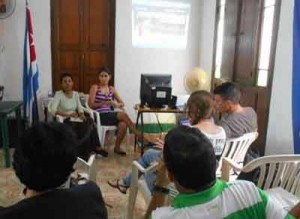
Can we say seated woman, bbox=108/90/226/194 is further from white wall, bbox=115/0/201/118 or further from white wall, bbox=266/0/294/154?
white wall, bbox=115/0/201/118

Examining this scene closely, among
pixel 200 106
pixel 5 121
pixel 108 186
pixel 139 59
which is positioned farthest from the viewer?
pixel 139 59

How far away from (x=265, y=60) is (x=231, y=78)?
74 centimetres

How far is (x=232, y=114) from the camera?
260 centimetres

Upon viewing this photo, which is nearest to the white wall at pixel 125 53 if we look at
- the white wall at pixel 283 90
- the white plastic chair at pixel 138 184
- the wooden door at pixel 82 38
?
the wooden door at pixel 82 38

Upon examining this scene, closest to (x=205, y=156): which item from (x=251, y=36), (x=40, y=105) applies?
(x=251, y=36)

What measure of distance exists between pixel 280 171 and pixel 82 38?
149 inches

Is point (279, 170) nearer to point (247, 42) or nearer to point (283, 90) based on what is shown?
point (283, 90)

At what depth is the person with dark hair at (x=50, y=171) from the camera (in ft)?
→ 3.19

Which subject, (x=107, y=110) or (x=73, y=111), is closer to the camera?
(x=73, y=111)

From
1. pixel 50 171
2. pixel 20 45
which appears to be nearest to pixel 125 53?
pixel 20 45

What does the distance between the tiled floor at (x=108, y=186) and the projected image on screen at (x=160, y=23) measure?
6.39ft

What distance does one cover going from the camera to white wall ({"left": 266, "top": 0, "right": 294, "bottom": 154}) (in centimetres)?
290

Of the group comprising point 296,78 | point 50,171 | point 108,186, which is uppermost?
point 296,78

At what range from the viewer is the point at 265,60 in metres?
3.30
